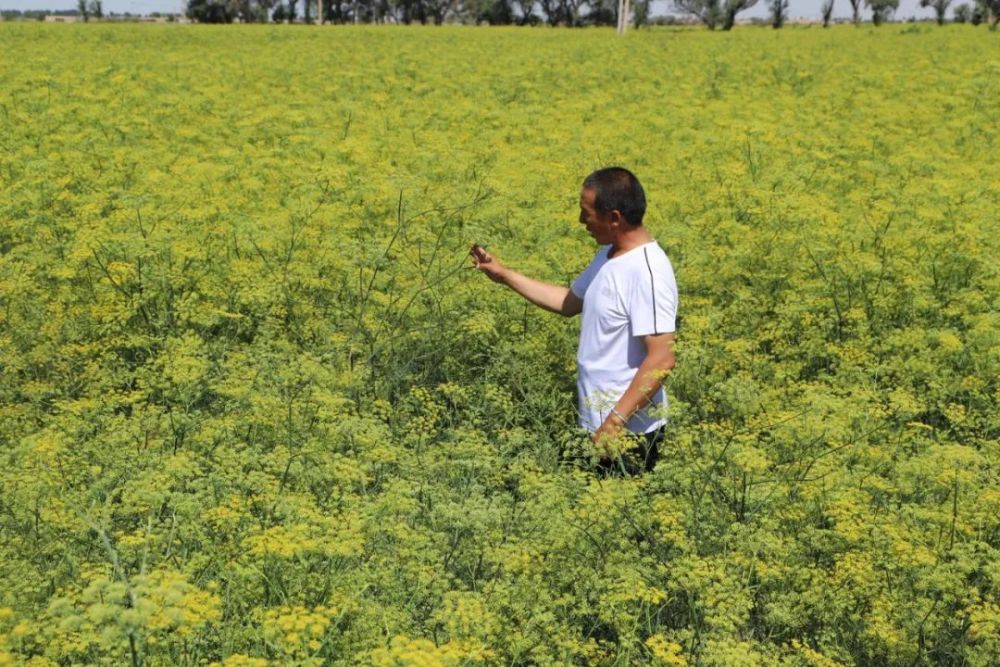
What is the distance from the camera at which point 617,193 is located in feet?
13.2

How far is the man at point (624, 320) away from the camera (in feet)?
12.9

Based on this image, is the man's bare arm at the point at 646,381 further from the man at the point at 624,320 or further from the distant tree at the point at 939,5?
the distant tree at the point at 939,5

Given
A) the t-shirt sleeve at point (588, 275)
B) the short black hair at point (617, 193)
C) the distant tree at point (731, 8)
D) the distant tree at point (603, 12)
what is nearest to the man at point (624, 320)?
the short black hair at point (617, 193)

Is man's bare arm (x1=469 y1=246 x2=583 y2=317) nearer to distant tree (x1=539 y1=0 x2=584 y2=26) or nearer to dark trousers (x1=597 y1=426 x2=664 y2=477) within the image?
dark trousers (x1=597 y1=426 x2=664 y2=477)

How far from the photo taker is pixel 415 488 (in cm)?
374

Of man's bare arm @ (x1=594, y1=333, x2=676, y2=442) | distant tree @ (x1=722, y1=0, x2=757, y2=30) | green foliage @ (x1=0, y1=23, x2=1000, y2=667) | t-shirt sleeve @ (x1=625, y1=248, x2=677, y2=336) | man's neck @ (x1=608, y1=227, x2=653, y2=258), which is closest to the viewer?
green foliage @ (x1=0, y1=23, x2=1000, y2=667)

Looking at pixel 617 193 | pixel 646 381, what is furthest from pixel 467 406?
pixel 617 193

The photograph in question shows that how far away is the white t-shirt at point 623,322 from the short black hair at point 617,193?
0.21m

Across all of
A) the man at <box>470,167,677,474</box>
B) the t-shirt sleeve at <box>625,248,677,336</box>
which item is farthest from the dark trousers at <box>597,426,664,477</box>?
the t-shirt sleeve at <box>625,248,677,336</box>

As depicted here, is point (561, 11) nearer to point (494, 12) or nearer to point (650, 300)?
point (494, 12)

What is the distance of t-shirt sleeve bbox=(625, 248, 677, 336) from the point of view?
3984 millimetres

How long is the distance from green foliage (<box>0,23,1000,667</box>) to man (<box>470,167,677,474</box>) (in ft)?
0.62

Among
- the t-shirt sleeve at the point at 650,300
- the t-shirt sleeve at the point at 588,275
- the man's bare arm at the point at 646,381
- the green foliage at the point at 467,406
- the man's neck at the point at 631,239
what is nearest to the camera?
the green foliage at the point at 467,406

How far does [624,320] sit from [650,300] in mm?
177
